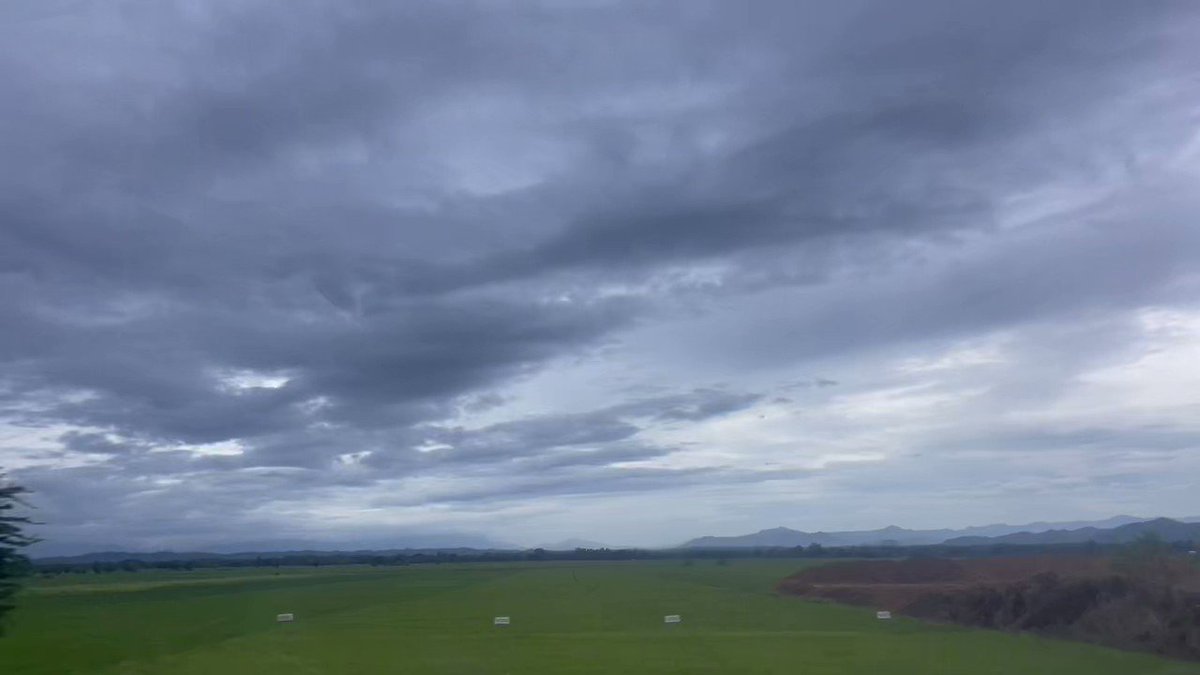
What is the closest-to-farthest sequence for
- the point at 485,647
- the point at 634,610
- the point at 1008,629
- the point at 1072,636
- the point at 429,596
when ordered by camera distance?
the point at 485,647
the point at 1072,636
the point at 1008,629
the point at 634,610
the point at 429,596

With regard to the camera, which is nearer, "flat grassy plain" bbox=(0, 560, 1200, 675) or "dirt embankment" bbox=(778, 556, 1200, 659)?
"flat grassy plain" bbox=(0, 560, 1200, 675)

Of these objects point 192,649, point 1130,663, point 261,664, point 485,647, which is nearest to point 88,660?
point 192,649

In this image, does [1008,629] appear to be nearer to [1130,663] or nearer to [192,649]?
[1130,663]

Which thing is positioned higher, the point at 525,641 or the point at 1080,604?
the point at 1080,604

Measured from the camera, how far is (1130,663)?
1280 inches

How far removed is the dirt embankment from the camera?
37.4 meters

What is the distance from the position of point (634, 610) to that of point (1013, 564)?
34712 millimetres

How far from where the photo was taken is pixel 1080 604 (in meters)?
45.2

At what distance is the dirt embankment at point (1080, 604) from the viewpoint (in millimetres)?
37406

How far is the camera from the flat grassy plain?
106ft

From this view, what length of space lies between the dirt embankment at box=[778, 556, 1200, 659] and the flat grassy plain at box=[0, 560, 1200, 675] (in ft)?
6.05

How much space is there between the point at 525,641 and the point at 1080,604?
2183 centimetres

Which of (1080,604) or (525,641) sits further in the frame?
(1080,604)

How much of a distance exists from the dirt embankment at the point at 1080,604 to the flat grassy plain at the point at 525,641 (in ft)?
6.05
